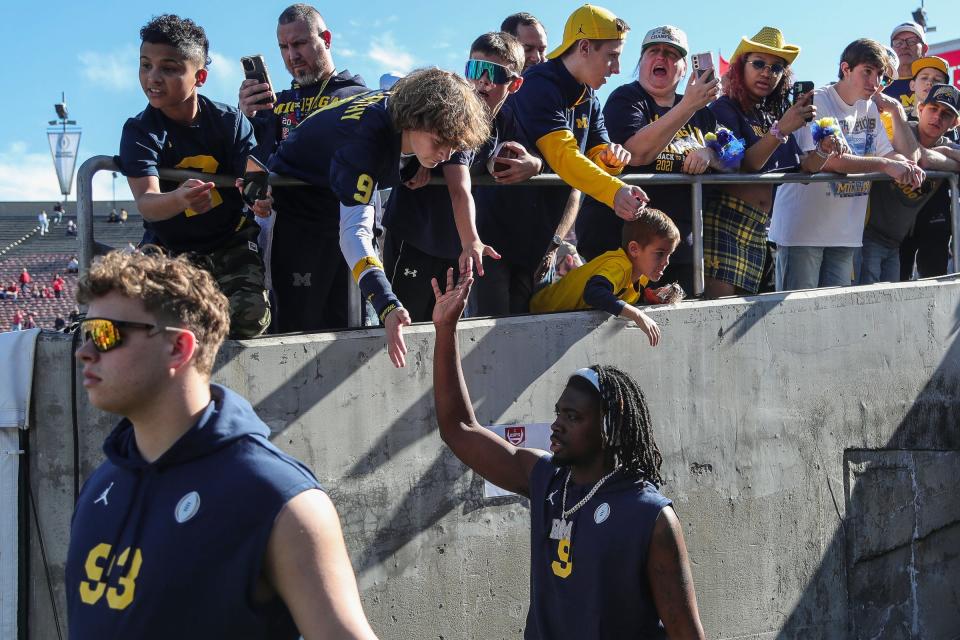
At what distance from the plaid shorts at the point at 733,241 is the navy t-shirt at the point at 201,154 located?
2.75 metres

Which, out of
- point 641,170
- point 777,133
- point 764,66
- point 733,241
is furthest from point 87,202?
point 764,66

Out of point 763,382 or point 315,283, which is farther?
point 763,382

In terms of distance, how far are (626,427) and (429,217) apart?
185 centimetres

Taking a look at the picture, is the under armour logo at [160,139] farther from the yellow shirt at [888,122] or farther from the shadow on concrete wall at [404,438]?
the yellow shirt at [888,122]

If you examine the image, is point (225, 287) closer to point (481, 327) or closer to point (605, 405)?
point (481, 327)

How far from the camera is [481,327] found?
16.8 feet

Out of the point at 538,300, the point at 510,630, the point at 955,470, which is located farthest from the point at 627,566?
the point at 955,470

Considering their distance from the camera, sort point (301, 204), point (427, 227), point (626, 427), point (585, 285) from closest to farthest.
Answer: point (626, 427), point (301, 204), point (427, 227), point (585, 285)

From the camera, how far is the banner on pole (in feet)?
164

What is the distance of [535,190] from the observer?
563 cm

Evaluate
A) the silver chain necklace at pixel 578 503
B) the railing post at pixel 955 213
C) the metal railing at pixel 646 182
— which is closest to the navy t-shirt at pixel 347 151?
the metal railing at pixel 646 182

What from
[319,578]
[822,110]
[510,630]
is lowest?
[510,630]

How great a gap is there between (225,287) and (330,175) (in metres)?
0.64

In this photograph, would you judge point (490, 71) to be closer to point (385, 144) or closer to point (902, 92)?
point (385, 144)
